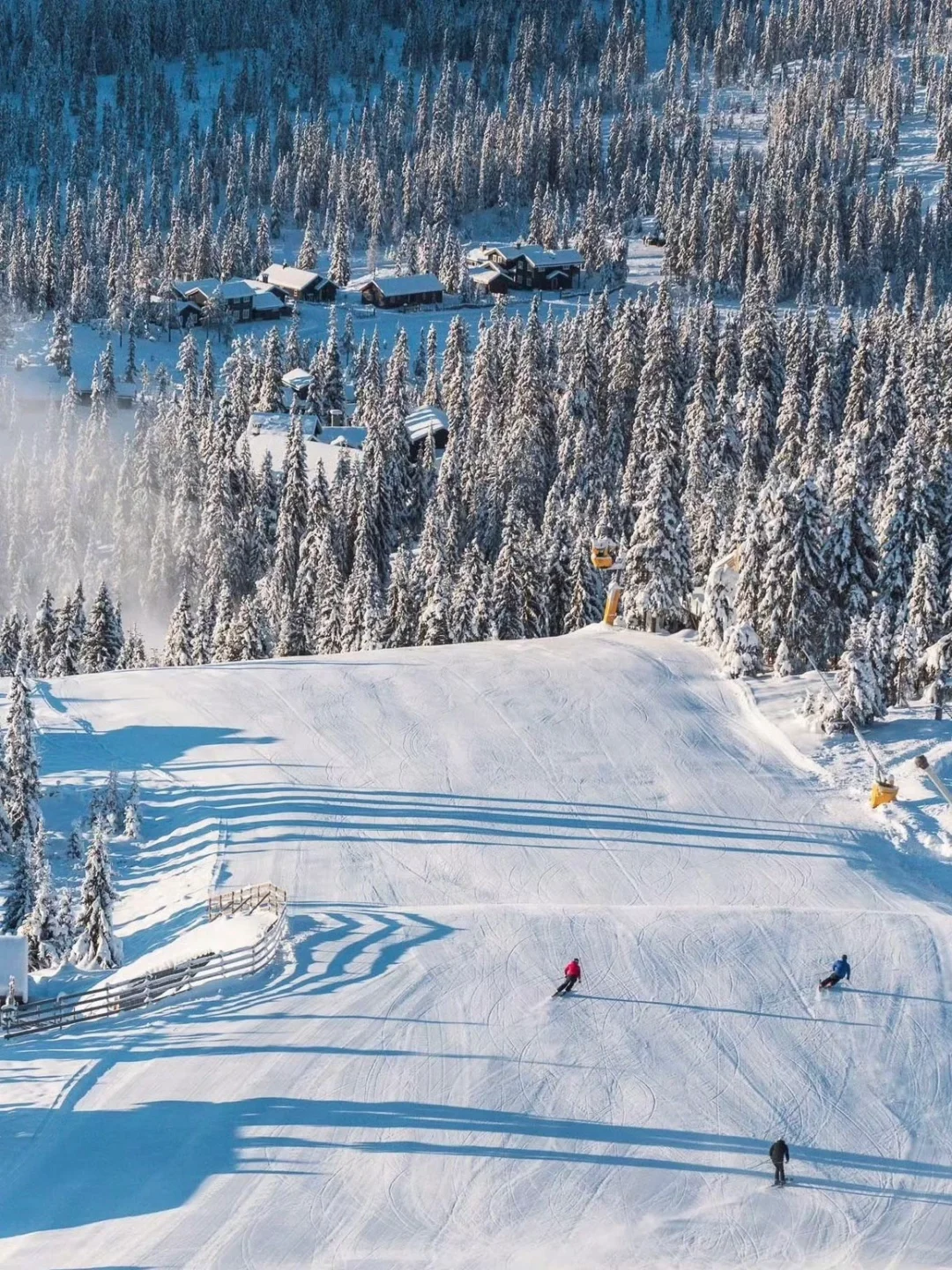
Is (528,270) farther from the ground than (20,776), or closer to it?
closer to it

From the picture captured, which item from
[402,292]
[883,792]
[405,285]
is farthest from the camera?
[405,285]

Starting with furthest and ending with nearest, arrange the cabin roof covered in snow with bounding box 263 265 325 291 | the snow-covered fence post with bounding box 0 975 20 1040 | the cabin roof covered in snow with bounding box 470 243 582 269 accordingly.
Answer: the cabin roof covered in snow with bounding box 470 243 582 269 → the cabin roof covered in snow with bounding box 263 265 325 291 → the snow-covered fence post with bounding box 0 975 20 1040

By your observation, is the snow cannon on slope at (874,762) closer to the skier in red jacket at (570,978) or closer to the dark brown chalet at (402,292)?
the skier in red jacket at (570,978)

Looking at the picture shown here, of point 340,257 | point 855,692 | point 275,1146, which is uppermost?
point 855,692

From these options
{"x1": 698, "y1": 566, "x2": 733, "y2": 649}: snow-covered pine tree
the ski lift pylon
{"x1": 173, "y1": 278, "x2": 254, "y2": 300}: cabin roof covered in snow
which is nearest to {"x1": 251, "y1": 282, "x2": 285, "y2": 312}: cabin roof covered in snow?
{"x1": 173, "y1": 278, "x2": 254, "y2": 300}: cabin roof covered in snow

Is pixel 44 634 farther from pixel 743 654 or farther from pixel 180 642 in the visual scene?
pixel 743 654

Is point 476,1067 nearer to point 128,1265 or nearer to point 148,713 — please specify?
point 128,1265

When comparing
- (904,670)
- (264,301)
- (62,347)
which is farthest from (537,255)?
(904,670)

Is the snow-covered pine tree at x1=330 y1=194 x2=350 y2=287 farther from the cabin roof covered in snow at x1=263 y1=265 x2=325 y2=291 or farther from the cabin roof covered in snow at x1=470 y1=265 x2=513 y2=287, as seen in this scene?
the cabin roof covered in snow at x1=470 y1=265 x2=513 y2=287
